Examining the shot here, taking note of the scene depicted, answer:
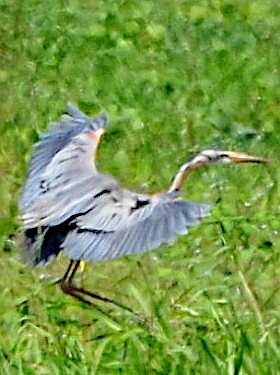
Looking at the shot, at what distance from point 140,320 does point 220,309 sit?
0.26 metres

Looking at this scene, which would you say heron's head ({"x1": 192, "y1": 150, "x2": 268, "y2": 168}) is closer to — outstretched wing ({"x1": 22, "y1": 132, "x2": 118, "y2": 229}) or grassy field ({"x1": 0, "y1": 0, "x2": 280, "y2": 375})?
grassy field ({"x1": 0, "y1": 0, "x2": 280, "y2": 375})

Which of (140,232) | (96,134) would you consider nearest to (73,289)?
(140,232)

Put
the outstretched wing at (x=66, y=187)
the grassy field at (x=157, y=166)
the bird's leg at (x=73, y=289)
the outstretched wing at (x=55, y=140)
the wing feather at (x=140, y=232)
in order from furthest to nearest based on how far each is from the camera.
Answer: the outstretched wing at (x=55, y=140)
the bird's leg at (x=73, y=289)
the outstretched wing at (x=66, y=187)
the wing feather at (x=140, y=232)
the grassy field at (x=157, y=166)

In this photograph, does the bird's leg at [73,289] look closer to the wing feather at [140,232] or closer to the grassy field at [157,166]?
the grassy field at [157,166]

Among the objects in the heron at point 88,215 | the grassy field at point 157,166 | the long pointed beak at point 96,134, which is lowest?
the grassy field at point 157,166

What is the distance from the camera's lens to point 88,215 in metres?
6.60

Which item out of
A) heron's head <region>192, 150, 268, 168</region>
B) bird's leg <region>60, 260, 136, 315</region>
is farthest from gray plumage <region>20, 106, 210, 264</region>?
heron's head <region>192, 150, 268, 168</region>

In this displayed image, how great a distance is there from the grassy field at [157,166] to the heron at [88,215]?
18 centimetres

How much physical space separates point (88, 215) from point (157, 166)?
2.26 metres

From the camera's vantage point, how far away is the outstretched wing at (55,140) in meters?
7.09

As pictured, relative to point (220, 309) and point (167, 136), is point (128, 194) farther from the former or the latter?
point (167, 136)

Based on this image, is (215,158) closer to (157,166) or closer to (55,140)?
(55,140)

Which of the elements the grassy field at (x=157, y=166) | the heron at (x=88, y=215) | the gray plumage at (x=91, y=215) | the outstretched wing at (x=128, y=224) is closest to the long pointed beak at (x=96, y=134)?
the heron at (x=88, y=215)

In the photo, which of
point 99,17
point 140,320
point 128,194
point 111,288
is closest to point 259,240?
point 111,288
